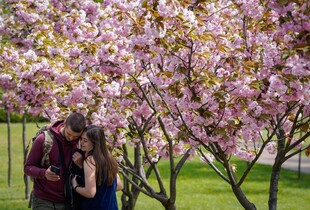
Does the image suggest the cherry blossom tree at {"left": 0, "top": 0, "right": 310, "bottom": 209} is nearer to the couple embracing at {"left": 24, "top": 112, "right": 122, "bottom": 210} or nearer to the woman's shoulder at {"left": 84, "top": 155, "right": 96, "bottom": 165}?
the couple embracing at {"left": 24, "top": 112, "right": 122, "bottom": 210}

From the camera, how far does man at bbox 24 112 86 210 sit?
15.8 ft

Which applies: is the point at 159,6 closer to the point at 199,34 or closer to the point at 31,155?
the point at 199,34

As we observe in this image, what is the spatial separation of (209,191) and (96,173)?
936cm

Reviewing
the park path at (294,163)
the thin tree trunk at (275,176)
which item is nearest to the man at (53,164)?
the thin tree trunk at (275,176)

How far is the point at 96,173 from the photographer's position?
450cm

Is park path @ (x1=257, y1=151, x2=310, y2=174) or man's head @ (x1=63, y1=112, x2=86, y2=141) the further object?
park path @ (x1=257, y1=151, x2=310, y2=174)

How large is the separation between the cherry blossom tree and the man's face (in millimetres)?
914

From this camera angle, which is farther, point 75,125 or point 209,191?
point 209,191

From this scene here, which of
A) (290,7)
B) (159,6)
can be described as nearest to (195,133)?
(159,6)

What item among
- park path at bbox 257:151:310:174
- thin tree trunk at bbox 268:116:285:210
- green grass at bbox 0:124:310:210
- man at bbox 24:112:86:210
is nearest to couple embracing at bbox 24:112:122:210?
man at bbox 24:112:86:210

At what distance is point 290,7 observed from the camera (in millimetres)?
3889

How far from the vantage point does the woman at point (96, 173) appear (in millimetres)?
4473

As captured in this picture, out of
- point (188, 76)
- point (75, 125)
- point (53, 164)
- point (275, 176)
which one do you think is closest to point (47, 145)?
point (53, 164)

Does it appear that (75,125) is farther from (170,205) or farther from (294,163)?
(294,163)
